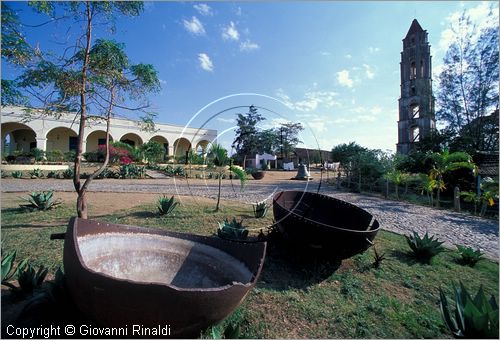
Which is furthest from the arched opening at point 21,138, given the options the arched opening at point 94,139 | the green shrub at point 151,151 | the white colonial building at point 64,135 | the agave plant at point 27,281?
the agave plant at point 27,281

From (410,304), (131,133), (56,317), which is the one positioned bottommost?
(410,304)

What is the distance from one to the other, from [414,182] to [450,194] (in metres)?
2.37

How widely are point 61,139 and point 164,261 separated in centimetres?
2693

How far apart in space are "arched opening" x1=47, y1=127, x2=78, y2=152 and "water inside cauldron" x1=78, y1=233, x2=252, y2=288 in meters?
25.0

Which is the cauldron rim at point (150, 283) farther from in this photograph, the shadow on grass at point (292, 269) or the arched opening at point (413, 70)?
the arched opening at point (413, 70)

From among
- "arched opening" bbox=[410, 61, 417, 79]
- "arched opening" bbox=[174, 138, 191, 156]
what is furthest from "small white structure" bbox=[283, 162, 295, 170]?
"arched opening" bbox=[410, 61, 417, 79]

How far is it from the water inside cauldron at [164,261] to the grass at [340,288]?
20.0 inches

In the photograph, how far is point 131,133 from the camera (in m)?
25.9

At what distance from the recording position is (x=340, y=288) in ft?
11.4

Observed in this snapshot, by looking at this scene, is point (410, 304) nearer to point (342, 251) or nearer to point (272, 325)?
point (342, 251)

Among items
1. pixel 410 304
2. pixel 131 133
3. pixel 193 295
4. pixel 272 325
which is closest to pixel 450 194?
pixel 410 304

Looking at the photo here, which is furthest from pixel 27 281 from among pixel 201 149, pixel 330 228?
pixel 201 149

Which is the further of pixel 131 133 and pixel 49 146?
pixel 131 133

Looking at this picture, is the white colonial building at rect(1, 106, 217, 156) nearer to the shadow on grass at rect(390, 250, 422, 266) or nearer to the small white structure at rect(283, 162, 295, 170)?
the small white structure at rect(283, 162, 295, 170)
